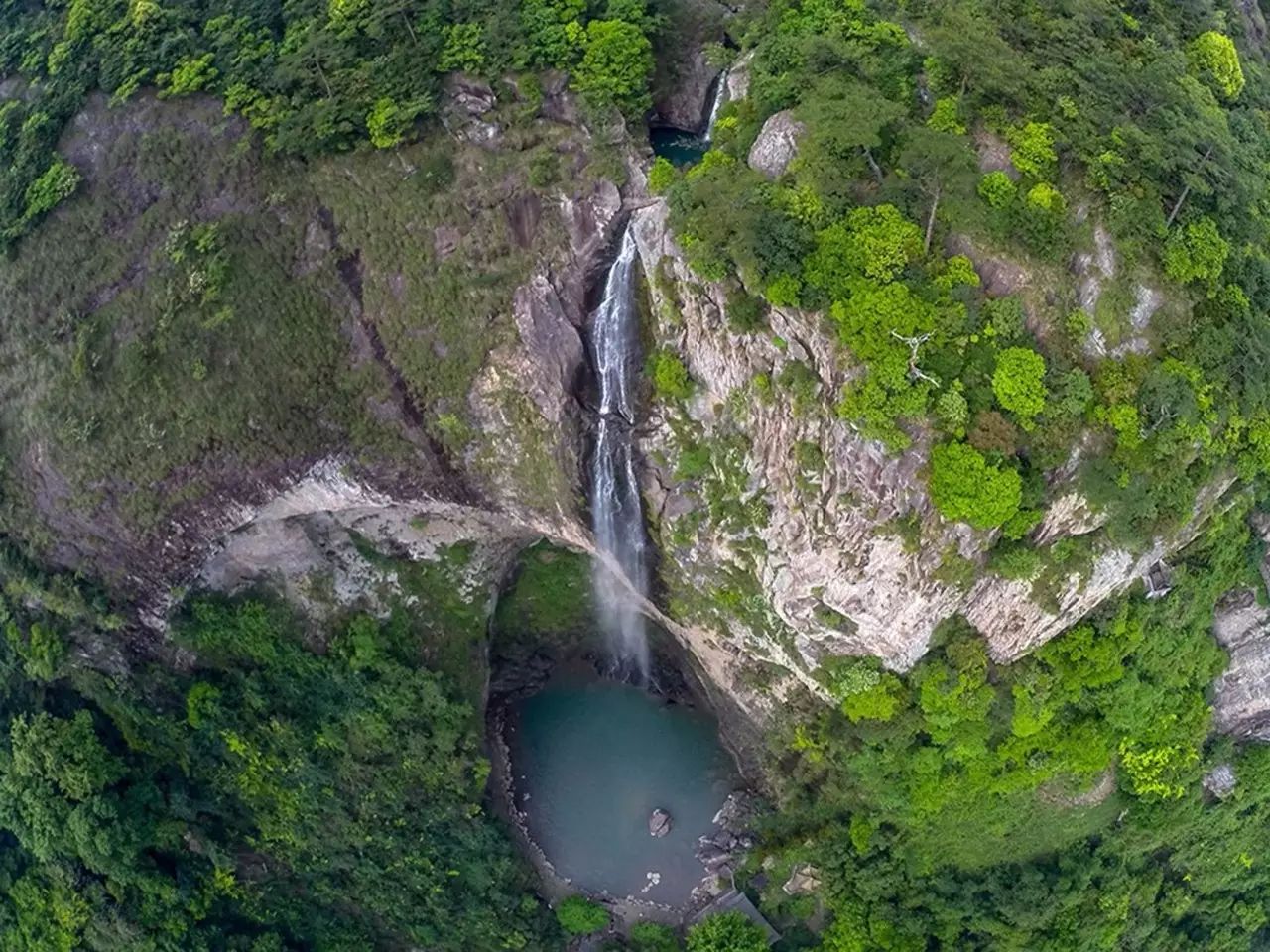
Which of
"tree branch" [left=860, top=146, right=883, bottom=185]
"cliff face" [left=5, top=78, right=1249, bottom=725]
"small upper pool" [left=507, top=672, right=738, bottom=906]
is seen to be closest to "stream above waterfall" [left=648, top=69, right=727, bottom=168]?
"cliff face" [left=5, top=78, right=1249, bottom=725]

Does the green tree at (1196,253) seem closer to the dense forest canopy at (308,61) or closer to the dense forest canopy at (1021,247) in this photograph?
the dense forest canopy at (1021,247)

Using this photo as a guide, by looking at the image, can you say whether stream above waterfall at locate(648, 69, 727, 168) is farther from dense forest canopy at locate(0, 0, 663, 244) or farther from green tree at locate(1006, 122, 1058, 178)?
green tree at locate(1006, 122, 1058, 178)

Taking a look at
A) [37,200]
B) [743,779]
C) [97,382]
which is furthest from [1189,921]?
[37,200]

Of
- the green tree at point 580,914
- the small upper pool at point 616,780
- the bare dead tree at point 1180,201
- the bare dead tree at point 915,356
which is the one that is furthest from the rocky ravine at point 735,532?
the green tree at point 580,914

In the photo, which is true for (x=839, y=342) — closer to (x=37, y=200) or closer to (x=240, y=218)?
(x=240, y=218)

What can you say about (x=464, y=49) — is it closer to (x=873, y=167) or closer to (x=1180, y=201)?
(x=873, y=167)

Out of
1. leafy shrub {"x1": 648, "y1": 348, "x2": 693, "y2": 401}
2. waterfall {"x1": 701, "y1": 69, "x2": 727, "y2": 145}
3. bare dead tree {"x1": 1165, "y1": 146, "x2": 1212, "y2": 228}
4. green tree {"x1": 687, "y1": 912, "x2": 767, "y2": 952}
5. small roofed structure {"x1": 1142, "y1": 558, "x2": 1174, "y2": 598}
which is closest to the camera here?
bare dead tree {"x1": 1165, "y1": 146, "x2": 1212, "y2": 228}
